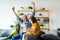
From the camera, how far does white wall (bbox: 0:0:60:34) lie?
6043 millimetres

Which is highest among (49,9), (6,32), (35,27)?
(49,9)

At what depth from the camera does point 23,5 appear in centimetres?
610

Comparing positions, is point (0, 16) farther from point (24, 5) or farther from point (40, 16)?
point (40, 16)

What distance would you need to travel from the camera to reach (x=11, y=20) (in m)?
6.13

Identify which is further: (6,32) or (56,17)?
(56,17)

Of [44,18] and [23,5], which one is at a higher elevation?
[23,5]

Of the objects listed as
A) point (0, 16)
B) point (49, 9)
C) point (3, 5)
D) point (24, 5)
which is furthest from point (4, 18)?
point (49, 9)

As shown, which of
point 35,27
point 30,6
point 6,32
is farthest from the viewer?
point 30,6

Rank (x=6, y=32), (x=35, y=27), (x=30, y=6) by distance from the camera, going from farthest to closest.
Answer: (x=30, y=6) < (x=6, y=32) < (x=35, y=27)

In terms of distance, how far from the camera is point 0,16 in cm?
613

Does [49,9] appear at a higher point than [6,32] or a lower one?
higher

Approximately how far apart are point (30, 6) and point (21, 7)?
0.41m

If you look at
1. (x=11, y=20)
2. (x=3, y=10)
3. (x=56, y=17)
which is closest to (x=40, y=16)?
(x=56, y=17)

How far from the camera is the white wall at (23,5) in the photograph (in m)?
6.04
